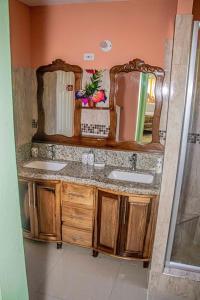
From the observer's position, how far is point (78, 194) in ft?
7.50

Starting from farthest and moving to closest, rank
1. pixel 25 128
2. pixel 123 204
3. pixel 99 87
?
1. pixel 25 128
2. pixel 99 87
3. pixel 123 204

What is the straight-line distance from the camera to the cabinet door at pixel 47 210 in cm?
234

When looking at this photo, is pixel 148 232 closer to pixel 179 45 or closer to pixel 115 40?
pixel 179 45

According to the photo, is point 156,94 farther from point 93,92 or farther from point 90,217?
point 90,217

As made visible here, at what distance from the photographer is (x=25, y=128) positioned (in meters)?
2.71

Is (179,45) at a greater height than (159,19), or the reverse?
(159,19)

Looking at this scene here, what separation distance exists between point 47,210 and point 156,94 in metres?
1.56

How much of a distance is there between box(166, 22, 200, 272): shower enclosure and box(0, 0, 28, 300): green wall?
3.79 feet

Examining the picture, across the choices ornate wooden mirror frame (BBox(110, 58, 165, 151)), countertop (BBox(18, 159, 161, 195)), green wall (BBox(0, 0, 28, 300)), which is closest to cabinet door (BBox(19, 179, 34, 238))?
countertop (BBox(18, 159, 161, 195))

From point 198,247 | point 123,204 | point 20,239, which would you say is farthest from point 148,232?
point 20,239

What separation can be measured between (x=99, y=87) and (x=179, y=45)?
105 centimetres

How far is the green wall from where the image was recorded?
0.94 meters

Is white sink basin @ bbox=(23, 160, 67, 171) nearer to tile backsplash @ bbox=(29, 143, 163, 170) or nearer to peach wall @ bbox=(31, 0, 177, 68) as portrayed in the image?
tile backsplash @ bbox=(29, 143, 163, 170)

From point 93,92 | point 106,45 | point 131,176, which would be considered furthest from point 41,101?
point 131,176
